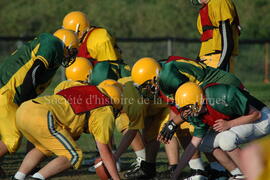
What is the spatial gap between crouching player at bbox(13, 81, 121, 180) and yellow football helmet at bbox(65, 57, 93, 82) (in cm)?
92

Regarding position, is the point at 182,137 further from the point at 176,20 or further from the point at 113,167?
the point at 176,20

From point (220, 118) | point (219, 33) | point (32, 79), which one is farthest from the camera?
point (219, 33)

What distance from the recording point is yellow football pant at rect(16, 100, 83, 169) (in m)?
5.10

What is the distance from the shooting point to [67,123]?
530 cm

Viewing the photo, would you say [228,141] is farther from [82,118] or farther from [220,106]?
[82,118]

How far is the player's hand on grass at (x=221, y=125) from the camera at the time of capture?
5434mm

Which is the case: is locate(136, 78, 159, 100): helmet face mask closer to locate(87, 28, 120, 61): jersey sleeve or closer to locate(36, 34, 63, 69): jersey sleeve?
locate(36, 34, 63, 69): jersey sleeve

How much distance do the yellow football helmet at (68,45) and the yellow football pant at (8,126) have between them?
754 mm

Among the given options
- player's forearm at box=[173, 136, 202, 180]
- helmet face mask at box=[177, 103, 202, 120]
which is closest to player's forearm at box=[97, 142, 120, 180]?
player's forearm at box=[173, 136, 202, 180]

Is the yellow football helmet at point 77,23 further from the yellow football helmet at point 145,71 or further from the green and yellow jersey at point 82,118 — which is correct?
the green and yellow jersey at point 82,118

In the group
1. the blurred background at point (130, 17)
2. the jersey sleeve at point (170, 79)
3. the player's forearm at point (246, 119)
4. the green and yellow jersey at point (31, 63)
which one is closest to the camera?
the player's forearm at point (246, 119)

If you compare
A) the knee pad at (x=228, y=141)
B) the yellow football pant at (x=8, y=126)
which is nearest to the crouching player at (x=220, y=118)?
the knee pad at (x=228, y=141)

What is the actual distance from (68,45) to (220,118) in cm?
186

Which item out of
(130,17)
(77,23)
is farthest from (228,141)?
(130,17)
